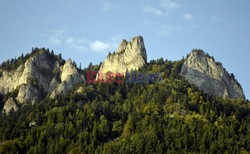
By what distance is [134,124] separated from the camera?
6624 inches

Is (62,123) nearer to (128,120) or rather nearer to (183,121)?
(128,120)

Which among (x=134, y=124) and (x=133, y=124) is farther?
(x=134, y=124)

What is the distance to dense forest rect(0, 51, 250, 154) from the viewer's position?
15050 cm

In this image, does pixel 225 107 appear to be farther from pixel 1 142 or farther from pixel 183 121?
pixel 1 142

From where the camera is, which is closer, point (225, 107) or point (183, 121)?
point (183, 121)

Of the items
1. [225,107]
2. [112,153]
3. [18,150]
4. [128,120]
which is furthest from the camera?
[225,107]

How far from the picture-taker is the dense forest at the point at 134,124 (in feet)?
494

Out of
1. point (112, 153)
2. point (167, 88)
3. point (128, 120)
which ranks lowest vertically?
point (112, 153)

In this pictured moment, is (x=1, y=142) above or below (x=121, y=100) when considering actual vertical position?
below

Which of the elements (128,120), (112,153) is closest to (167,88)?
(128,120)

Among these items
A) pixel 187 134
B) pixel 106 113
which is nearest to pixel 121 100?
pixel 106 113

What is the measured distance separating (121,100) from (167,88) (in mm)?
17923

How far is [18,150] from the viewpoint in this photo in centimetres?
15512

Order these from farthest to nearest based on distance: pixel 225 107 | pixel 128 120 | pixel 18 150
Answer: pixel 225 107 → pixel 128 120 → pixel 18 150
